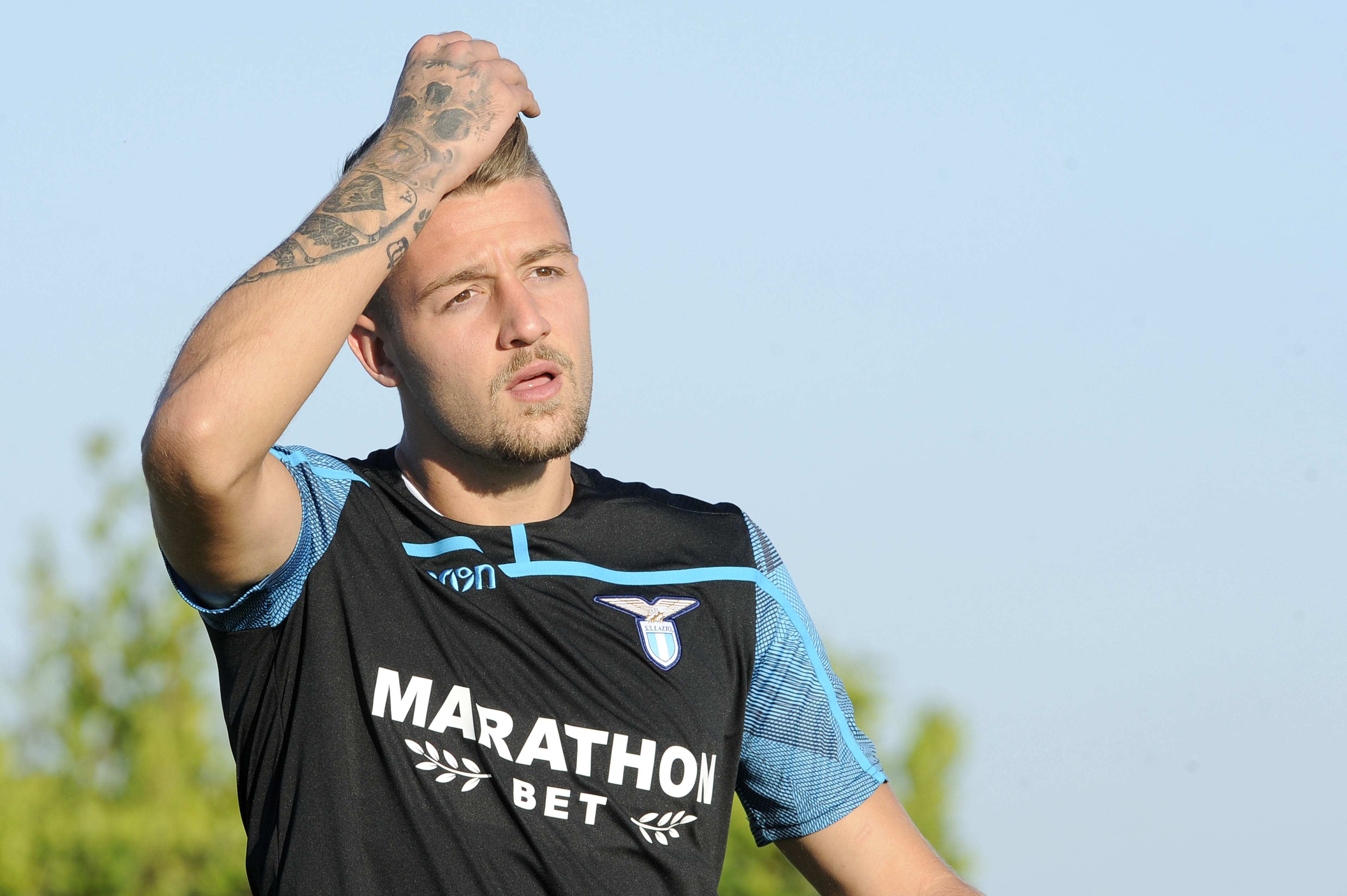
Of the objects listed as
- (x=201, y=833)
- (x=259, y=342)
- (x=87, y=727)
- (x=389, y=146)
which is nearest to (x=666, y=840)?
(x=259, y=342)

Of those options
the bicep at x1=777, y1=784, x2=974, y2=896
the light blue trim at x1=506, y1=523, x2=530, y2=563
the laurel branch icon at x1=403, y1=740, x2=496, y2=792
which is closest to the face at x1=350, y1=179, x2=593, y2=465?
the light blue trim at x1=506, y1=523, x2=530, y2=563

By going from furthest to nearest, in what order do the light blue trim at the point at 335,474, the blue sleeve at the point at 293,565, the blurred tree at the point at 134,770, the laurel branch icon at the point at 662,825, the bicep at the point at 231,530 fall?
1. the blurred tree at the point at 134,770
2. the light blue trim at the point at 335,474
3. the laurel branch icon at the point at 662,825
4. the blue sleeve at the point at 293,565
5. the bicep at the point at 231,530

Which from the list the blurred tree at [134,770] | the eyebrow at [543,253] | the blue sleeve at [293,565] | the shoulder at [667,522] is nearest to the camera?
the blue sleeve at [293,565]

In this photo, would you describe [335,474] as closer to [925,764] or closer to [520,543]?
[520,543]

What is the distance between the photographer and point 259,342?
8.82ft

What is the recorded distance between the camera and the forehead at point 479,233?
3.43 metres

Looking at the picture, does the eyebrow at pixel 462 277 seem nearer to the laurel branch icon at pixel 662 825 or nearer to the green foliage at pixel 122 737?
the laurel branch icon at pixel 662 825

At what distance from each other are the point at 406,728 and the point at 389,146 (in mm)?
1219

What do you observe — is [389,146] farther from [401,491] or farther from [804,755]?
[804,755]

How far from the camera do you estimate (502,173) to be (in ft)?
11.6

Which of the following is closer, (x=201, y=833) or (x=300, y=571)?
(x=300, y=571)

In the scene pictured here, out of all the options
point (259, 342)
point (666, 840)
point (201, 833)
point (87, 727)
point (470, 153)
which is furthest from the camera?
point (87, 727)

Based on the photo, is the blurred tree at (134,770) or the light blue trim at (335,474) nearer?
the light blue trim at (335,474)

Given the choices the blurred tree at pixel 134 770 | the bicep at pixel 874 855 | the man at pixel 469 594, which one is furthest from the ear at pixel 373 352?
the blurred tree at pixel 134 770
